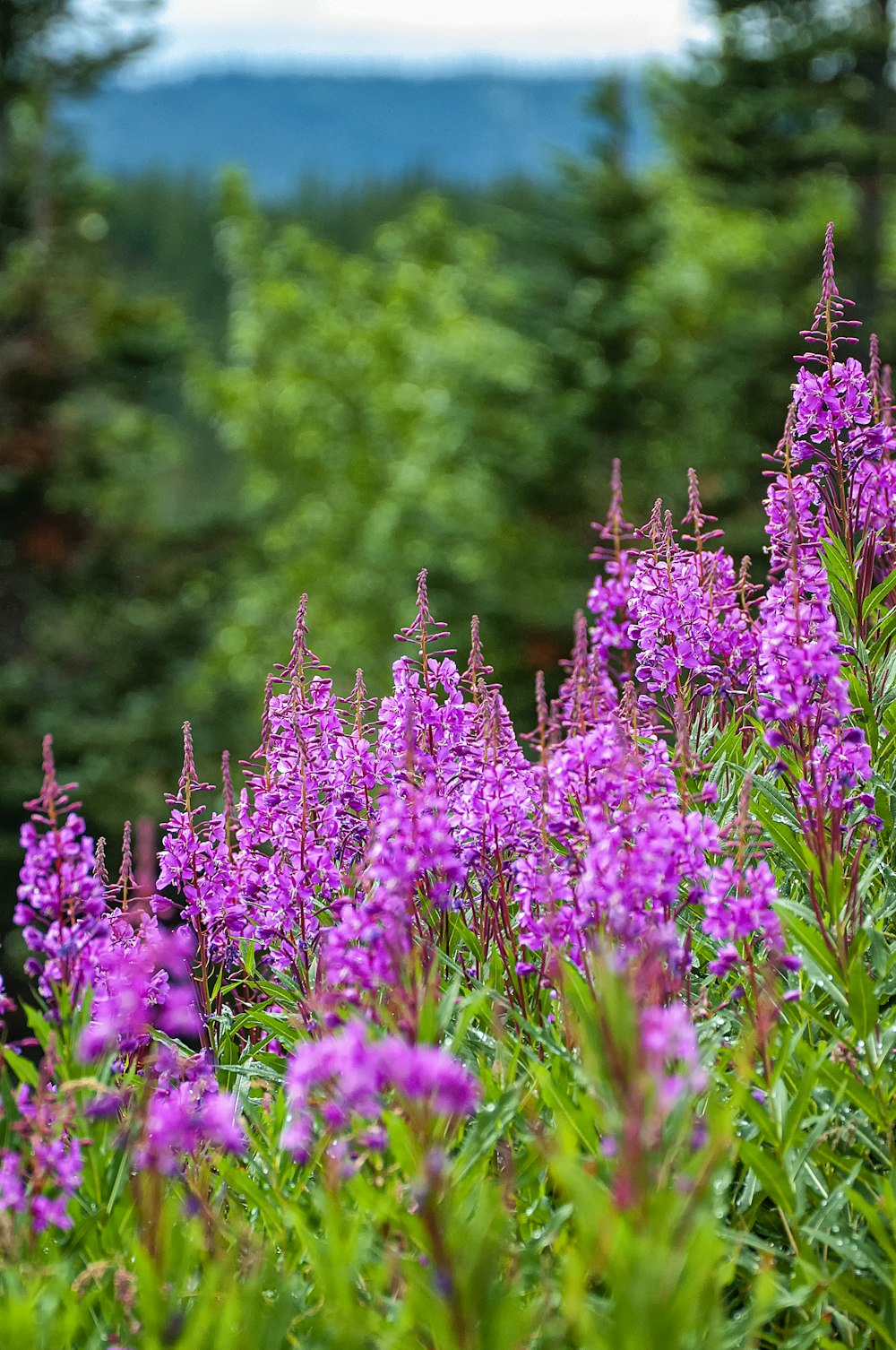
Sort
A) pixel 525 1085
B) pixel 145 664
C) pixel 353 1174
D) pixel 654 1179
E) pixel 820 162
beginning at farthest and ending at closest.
Answer: pixel 820 162
pixel 145 664
pixel 525 1085
pixel 353 1174
pixel 654 1179

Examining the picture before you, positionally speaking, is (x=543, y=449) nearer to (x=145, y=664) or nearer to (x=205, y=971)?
(x=145, y=664)

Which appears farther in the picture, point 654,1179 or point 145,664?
point 145,664

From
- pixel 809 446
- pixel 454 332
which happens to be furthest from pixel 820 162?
pixel 809 446

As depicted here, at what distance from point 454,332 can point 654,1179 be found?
118 ft

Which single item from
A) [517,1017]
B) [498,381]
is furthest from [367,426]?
[517,1017]

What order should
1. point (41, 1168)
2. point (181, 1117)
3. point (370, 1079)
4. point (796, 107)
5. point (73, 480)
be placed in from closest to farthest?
point (370, 1079) → point (181, 1117) → point (41, 1168) → point (73, 480) → point (796, 107)

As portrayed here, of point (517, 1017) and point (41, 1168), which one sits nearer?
point (41, 1168)

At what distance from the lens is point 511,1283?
2.51m

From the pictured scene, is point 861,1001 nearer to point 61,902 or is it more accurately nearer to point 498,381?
point 61,902

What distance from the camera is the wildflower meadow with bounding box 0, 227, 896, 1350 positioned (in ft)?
7.88

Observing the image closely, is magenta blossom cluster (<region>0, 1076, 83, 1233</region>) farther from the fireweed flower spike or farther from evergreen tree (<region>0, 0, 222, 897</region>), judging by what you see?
evergreen tree (<region>0, 0, 222, 897</region>)

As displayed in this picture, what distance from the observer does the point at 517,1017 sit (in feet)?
11.1

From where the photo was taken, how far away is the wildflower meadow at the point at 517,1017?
2.40 meters

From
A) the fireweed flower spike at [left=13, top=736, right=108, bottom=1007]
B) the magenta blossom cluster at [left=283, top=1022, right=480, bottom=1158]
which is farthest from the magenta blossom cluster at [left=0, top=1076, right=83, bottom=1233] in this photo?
the magenta blossom cluster at [left=283, top=1022, right=480, bottom=1158]
